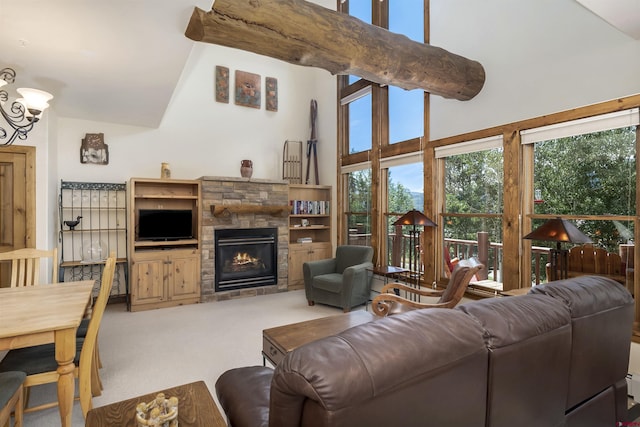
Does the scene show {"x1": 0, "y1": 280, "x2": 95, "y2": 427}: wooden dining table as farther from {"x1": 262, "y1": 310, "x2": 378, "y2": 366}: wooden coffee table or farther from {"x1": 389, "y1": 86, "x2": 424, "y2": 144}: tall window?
{"x1": 389, "y1": 86, "x2": 424, "y2": 144}: tall window

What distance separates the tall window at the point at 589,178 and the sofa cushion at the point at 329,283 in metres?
2.25

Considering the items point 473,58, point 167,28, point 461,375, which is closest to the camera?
point 461,375

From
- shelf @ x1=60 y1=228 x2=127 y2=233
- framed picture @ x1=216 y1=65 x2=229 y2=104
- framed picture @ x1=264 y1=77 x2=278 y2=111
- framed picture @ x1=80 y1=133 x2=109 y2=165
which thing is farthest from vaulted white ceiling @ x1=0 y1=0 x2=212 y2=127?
framed picture @ x1=264 y1=77 x2=278 y2=111

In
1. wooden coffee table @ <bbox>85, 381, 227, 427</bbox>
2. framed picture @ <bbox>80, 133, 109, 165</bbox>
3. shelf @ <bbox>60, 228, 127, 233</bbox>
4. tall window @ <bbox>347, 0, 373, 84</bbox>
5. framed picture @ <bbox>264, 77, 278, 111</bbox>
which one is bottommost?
wooden coffee table @ <bbox>85, 381, 227, 427</bbox>

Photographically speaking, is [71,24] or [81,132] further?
[81,132]

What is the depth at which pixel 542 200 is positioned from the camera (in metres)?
3.18

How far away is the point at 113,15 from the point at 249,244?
12.1ft

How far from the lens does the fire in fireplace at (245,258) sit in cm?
515

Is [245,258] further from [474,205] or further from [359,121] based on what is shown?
[474,205]

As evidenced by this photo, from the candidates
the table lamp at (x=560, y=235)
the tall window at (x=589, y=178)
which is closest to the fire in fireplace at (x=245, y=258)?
the tall window at (x=589, y=178)

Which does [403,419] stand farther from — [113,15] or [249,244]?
[249,244]

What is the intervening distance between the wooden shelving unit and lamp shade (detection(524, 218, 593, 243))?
3871mm

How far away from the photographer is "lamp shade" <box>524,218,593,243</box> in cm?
242

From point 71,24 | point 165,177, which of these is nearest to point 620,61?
point 71,24
